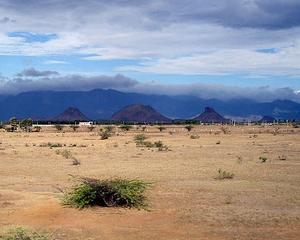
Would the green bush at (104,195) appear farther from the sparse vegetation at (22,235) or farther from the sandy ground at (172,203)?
the sparse vegetation at (22,235)

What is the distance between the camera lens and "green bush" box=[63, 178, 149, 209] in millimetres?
19703

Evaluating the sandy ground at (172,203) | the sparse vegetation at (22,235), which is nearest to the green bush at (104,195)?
the sandy ground at (172,203)

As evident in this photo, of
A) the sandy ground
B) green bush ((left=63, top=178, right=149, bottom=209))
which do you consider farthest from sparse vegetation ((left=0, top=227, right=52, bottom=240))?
green bush ((left=63, top=178, right=149, bottom=209))

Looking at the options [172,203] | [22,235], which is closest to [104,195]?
[172,203]

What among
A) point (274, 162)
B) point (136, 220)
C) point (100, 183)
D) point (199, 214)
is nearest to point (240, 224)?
point (199, 214)

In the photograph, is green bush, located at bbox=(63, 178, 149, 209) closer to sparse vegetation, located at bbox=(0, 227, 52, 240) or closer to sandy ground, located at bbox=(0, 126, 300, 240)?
sandy ground, located at bbox=(0, 126, 300, 240)

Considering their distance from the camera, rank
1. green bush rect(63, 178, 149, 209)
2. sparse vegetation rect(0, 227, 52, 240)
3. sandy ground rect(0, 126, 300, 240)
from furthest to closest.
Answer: green bush rect(63, 178, 149, 209) < sandy ground rect(0, 126, 300, 240) < sparse vegetation rect(0, 227, 52, 240)

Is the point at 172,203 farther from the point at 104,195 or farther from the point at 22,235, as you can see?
the point at 22,235

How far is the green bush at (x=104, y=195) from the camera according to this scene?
19.7 metres

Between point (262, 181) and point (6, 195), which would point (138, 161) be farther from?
point (6, 195)

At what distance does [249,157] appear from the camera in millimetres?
42812

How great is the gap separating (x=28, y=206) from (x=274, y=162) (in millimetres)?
22458

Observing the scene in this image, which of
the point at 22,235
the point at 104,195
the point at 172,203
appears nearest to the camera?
the point at 22,235

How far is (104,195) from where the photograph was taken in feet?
65.7
